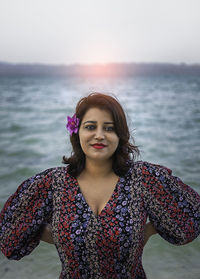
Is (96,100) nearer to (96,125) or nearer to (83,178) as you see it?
(96,125)

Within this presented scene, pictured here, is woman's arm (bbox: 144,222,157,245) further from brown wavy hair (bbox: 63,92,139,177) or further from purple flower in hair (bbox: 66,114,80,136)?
purple flower in hair (bbox: 66,114,80,136)

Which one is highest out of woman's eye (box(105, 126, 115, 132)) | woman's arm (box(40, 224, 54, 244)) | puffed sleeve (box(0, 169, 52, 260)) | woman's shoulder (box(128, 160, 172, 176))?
woman's eye (box(105, 126, 115, 132))

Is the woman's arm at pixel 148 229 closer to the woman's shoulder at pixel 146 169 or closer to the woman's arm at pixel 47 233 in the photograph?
the woman's shoulder at pixel 146 169

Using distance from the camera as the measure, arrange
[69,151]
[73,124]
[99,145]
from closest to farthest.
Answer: [99,145] < [73,124] < [69,151]

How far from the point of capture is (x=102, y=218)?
196 centimetres

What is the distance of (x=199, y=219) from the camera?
7.10 ft

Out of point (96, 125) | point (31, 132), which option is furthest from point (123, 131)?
point (31, 132)

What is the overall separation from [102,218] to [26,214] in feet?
1.62

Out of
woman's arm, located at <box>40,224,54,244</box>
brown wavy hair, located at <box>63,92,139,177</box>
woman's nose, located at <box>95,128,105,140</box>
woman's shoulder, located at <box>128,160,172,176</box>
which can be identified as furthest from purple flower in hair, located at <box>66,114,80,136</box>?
woman's arm, located at <box>40,224,54,244</box>

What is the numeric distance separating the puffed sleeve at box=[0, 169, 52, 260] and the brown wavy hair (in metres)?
0.19

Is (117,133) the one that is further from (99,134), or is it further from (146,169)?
(146,169)

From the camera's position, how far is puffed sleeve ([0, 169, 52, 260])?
2107 millimetres

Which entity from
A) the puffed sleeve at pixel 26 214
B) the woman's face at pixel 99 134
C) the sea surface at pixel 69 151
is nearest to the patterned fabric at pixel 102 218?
the puffed sleeve at pixel 26 214

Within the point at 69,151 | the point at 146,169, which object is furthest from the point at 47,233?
the point at 69,151
